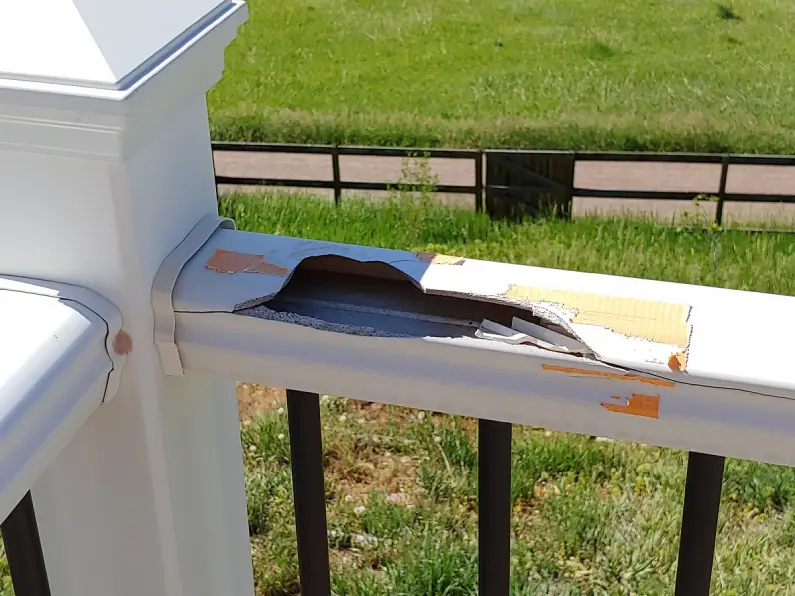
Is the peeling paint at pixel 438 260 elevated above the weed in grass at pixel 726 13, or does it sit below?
above

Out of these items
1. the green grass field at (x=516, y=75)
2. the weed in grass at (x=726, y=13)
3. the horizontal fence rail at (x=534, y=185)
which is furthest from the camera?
the weed in grass at (x=726, y=13)

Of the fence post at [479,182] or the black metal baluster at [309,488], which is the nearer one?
the black metal baluster at [309,488]

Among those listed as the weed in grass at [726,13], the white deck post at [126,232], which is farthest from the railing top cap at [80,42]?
the weed in grass at [726,13]

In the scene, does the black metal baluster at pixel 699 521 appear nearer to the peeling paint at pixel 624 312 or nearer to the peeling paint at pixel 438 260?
the peeling paint at pixel 624 312

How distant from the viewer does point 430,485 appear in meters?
3.07

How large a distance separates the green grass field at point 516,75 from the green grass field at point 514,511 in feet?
16.5

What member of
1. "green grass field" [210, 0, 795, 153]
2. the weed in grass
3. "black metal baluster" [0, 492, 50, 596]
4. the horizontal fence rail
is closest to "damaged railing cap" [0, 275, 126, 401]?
"black metal baluster" [0, 492, 50, 596]

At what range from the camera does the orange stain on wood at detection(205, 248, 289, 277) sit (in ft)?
2.53

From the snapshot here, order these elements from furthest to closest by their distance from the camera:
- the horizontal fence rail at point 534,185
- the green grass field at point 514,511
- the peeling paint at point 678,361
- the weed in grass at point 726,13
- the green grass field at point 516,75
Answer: the weed in grass at point 726,13 → the green grass field at point 516,75 → the horizontal fence rail at point 534,185 → the green grass field at point 514,511 → the peeling paint at point 678,361

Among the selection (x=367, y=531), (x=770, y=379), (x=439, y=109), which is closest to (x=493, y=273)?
(x=770, y=379)

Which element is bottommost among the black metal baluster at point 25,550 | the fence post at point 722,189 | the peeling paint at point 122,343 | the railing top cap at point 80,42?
the fence post at point 722,189

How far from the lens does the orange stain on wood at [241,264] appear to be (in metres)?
0.77

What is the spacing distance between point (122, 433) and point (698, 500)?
1.54 feet

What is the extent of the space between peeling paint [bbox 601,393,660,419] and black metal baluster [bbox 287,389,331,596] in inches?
9.9
